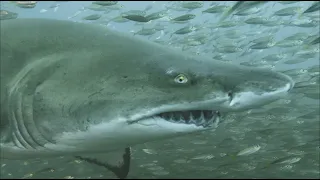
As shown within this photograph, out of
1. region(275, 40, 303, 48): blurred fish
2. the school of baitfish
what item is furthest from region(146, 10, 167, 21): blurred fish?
region(275, 40, 303, 48): blurred fish

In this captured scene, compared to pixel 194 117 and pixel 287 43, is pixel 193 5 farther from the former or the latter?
pixel 194 117

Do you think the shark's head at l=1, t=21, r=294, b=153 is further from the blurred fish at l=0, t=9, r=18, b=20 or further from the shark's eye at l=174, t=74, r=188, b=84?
the blurred fish at l=0, t=9, r=18, b=20

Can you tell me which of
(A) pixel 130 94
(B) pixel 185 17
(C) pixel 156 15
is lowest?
(A) pixel 130 94

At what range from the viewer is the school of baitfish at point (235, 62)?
8859 millimetres

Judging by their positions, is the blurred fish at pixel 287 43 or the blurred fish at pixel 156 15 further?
the blurred fish at pixel 287 43

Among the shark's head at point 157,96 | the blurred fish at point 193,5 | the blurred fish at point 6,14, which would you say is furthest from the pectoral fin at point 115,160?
the blurred fish at point 193,5

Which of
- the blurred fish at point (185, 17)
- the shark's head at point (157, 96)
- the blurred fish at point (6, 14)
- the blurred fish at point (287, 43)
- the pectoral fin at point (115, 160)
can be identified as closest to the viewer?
the shark's head at point (157, 96)

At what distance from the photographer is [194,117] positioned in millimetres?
2092

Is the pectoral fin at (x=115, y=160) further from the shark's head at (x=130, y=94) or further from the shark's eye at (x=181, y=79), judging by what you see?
the shark's eye at (x=181, y=79)

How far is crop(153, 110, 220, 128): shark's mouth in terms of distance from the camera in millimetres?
2066

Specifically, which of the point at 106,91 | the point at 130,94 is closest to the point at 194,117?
the point at 130,94

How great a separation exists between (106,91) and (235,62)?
431 centimetres

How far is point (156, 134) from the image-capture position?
7.00 feet

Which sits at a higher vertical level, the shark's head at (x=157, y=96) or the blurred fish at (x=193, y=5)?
the blurred fish at (x=193, y=5)
